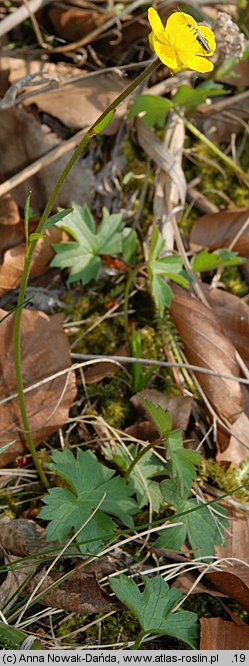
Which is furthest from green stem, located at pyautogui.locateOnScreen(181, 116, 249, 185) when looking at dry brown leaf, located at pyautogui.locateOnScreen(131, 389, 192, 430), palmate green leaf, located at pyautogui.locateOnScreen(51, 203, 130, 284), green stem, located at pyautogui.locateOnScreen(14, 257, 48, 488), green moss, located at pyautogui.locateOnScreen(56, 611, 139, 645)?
green moss, located at pyautogui.locateOnScreen(56, 611, 139, 645)

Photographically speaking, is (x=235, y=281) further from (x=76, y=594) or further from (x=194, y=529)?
(x=76, y=594)

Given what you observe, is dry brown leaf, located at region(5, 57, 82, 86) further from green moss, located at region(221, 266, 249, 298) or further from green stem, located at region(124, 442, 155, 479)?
green stem, located at region(124, 442, 155, 479)

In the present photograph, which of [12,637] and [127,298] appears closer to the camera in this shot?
[12,637]

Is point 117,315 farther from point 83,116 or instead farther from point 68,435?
point 83,116

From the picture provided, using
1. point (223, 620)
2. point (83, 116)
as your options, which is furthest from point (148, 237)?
point (223, 620)

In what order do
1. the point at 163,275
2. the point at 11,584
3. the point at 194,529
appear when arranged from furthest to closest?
the point at 163,275 → the point at 194,529 → the point at 11,584

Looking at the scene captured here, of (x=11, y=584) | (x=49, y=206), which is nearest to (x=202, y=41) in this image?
(x=49, y=206)

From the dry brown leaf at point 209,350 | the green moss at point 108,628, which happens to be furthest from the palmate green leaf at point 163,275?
the green moss at point 108,628

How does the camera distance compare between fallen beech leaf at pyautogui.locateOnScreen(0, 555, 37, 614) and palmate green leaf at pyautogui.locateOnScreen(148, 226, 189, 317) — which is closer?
fallen beech leaf at pyautogui.locateOnScreen(0, 555, 37, 614)
